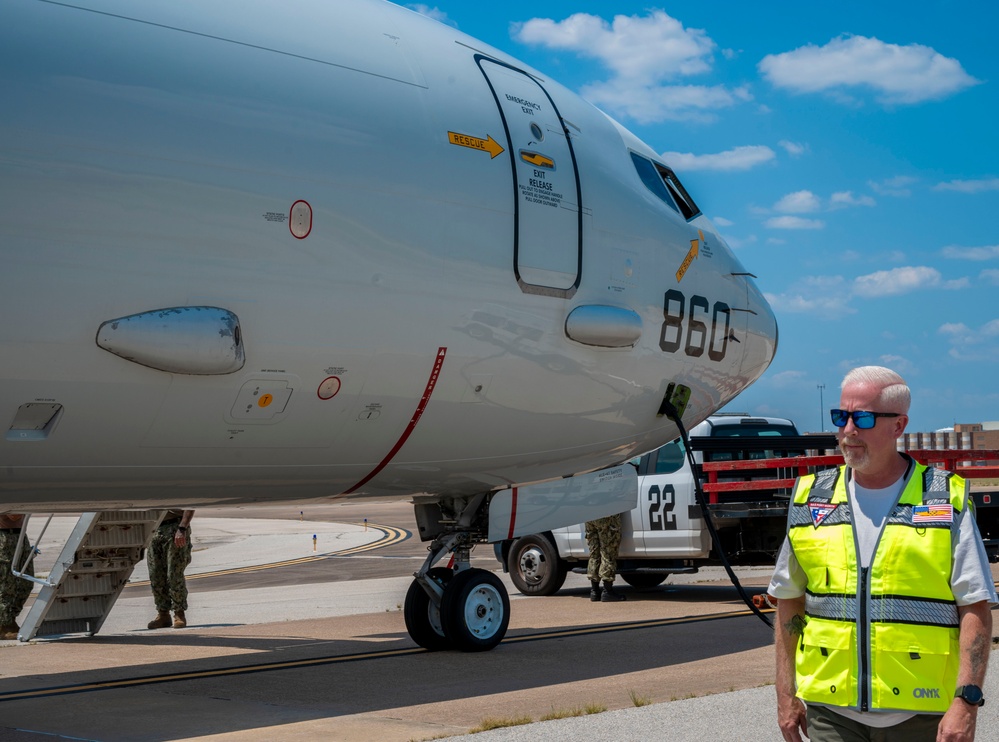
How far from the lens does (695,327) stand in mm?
11180

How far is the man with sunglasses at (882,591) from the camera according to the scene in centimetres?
Answer: 366

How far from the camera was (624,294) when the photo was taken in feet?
33.8

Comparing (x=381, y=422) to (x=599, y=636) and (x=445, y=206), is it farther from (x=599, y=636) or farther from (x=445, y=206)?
(x=599, y=636)

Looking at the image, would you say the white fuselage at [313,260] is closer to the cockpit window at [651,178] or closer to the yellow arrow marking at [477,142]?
the yellow arrow marking at [477,142]

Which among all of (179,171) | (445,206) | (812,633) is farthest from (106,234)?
(812,633)

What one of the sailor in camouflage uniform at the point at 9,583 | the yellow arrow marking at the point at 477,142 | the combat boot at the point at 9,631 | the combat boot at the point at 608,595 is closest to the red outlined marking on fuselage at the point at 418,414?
the yellow arrow marking at the point at 477,142

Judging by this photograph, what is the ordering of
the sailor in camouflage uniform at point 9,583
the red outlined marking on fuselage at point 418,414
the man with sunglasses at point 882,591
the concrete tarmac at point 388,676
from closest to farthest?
the man with sunglasses at point 882,591
the concrete tarmac at point 388,676
the red outlined marking on fuselage at point 418,414
the sailor in camouflage uniform at point 9,583

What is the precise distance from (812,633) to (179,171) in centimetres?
486

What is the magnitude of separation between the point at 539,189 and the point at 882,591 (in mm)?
6279

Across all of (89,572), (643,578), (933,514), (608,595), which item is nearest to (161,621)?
(89,572)

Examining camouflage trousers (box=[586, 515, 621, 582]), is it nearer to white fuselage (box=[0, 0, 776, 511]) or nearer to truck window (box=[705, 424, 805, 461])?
truck window (box=[705, 424, 805, 461])

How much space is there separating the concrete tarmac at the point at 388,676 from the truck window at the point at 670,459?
174 centimetres

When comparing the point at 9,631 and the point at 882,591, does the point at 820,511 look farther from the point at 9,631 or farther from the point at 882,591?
the point at 9,631

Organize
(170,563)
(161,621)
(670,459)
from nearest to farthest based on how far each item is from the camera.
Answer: (170,563) < (161,621) < (670,459)
